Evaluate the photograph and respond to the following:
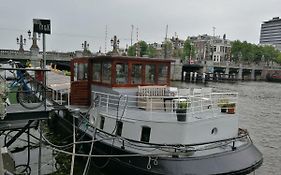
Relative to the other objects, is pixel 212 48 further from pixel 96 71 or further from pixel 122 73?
pixel 122 73

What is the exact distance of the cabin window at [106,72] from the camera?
40.8 ft

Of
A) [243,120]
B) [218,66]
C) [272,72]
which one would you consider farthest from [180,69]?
[243,120]

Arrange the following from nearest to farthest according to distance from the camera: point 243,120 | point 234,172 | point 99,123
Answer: point 234,172, point 99,123, point 243,120

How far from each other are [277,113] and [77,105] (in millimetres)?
26652

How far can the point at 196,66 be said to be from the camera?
94500 millimetres

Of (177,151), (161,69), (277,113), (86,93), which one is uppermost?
(161,69)

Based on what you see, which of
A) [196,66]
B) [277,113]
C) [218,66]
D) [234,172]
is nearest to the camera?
[234,172]

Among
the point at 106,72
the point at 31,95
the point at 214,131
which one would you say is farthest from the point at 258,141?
the point at 31,95

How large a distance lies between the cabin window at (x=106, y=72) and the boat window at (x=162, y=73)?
7.39 ft

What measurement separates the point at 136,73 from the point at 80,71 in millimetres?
3831

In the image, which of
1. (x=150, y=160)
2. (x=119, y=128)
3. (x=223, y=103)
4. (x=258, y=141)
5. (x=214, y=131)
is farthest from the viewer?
(x=258, y=141)

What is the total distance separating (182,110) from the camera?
10.2 metres

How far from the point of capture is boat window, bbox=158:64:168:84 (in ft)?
43.2

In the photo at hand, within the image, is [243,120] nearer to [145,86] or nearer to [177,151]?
[145,86]
